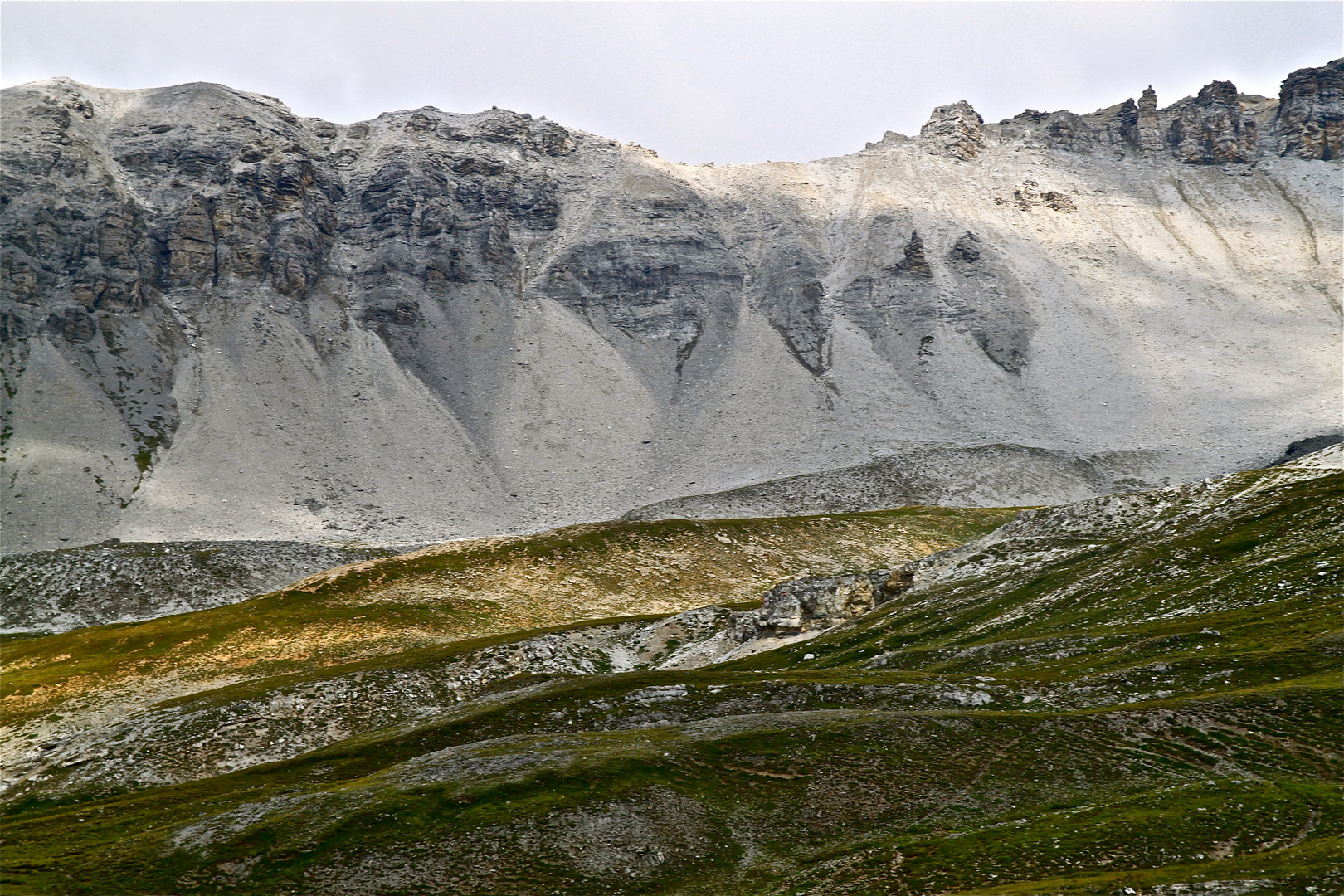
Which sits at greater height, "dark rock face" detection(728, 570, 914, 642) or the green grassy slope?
the green grassy slope

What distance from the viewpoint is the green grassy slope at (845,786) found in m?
24.7

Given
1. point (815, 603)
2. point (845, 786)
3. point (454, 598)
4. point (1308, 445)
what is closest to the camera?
point (845, 786)

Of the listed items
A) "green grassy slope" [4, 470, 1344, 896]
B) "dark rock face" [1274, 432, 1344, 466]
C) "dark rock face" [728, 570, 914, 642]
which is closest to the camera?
"green grassy slope" [4, 470, 1344, 896]

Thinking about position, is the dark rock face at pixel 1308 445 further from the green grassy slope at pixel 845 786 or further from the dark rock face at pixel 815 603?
the green grassy slope at pixel 845 786

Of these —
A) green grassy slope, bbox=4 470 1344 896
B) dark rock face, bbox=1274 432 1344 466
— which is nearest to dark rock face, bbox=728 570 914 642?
green grassy slope, bbox=4 470 1344 896

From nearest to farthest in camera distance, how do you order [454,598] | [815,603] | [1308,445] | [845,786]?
[845,786] → [815,603] → [454,598] → [1308,445]

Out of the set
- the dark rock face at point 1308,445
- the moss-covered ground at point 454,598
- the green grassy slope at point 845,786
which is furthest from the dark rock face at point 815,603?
the dark rock face at point 1308,445

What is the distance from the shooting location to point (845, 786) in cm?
3141

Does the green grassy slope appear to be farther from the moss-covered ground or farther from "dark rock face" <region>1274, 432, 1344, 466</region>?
"dark rock face" <region>1274, 432, 1344, 466</region>

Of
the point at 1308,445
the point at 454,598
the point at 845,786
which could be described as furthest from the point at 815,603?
the point at 1308,445

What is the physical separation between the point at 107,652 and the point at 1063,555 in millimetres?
71845

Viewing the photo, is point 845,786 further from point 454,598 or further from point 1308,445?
point 1308,445

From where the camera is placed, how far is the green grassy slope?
24703 mm

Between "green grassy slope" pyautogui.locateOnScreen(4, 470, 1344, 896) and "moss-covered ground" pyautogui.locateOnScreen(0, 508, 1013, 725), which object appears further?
"moss-covered ground" pyautogui.locateOnScreen(0, 508, 1013, 725)
